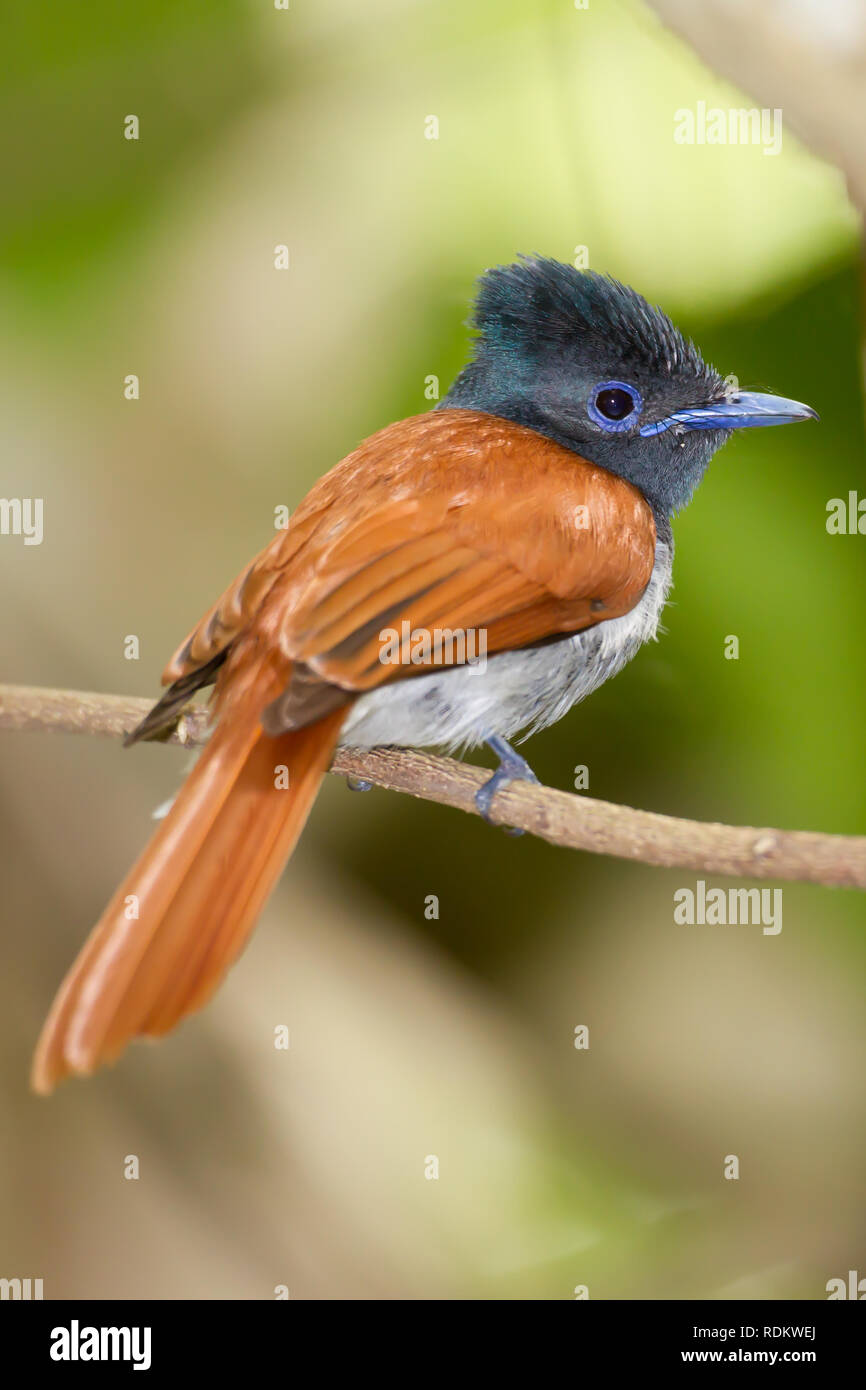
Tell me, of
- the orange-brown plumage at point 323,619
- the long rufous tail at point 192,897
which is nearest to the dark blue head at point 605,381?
the orange-brown plumage at point 323,619

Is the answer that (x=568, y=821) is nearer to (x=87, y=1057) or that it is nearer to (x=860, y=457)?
(x=87, y=1057)

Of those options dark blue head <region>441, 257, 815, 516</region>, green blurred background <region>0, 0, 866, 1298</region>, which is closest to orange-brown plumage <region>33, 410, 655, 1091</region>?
dark blue head <region>441, 257, 815, 516</region>

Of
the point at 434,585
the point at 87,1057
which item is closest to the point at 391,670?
the point at 434,585

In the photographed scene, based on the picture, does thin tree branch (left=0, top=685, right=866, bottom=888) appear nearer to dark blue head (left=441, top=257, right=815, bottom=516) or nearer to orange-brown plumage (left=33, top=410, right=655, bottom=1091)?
orange-brown plumage (left=33, top=410, right=655, bottom=1091)

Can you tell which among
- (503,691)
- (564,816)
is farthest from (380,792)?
(564,816)

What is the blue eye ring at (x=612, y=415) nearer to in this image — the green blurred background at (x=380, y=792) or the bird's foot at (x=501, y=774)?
the green blurred background at (x=380, y=792)
